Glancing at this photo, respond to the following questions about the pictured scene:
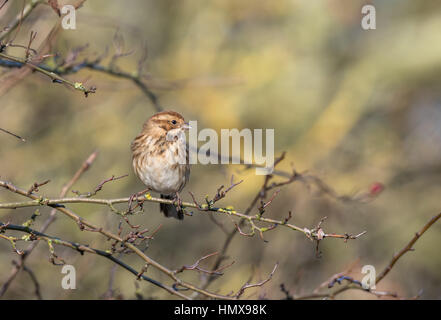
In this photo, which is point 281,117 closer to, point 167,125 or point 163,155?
point 167,125

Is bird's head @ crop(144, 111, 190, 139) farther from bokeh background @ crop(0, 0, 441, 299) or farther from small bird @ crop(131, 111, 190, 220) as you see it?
bokeh background @ crop(0, 0, 441, 299)

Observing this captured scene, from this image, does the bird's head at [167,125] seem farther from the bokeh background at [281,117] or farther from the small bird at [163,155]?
the bokeh background at [281,117]

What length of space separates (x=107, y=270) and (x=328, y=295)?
4007 millimetres

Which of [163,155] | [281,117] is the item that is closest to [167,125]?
[163,155]

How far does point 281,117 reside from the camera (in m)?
10.1

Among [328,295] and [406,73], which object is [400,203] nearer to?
[406,73]

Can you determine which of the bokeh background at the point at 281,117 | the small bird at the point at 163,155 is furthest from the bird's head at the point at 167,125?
the bokeh background at the point at 281,117

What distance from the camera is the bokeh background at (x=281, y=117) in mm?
8477

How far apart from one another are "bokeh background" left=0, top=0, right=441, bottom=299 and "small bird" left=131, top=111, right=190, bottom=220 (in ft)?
5.92

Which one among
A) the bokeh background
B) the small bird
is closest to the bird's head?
the small bird

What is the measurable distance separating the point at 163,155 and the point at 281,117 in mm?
4247

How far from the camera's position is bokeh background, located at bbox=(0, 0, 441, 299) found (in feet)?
27.8

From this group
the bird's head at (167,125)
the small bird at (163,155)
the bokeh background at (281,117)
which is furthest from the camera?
the bokeh background at (281,117)

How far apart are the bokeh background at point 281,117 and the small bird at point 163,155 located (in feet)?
5.92
